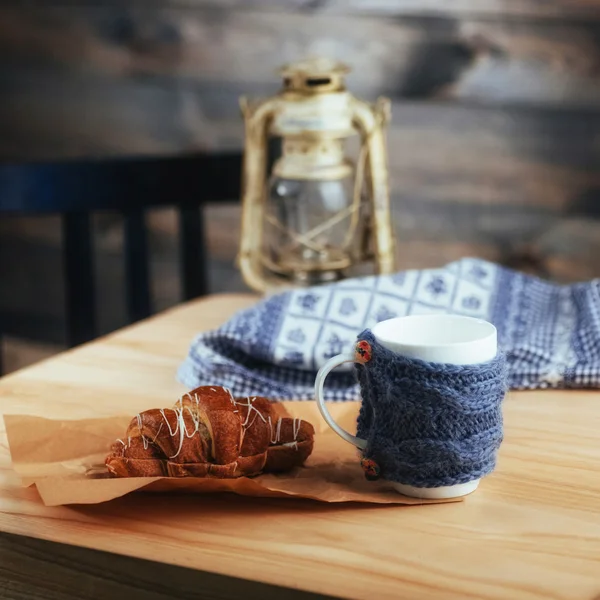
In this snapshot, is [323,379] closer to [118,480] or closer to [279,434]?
[279,434]

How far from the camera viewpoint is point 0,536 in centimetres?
67

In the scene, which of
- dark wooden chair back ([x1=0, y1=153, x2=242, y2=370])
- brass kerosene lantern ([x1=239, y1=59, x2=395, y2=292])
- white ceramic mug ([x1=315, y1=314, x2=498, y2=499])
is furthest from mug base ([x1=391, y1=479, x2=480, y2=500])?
dark wooden chair back ([x1=0, y1=153, x2=242, y2=370])

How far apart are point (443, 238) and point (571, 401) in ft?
2.36

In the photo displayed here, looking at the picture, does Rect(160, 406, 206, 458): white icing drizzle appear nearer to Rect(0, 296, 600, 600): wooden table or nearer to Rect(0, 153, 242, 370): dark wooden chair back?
Rect(0, 296, 600, 600): wooden table

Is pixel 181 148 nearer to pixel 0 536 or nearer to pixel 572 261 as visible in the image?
pixel 572 261

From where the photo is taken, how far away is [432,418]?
26.2 inches

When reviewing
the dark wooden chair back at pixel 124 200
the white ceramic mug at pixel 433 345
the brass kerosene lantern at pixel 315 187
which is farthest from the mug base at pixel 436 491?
the dark wooden chair back at pixel 124 200

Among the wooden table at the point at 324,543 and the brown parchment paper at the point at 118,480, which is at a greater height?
the brown parchment paper at the point at 118,480

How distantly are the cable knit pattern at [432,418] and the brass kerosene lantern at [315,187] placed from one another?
1.87 ft

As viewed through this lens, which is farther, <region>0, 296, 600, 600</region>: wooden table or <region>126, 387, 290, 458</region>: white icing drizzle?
<region>126, 387, 290, 458</region>: white icing drizzle

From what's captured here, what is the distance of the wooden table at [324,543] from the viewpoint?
0.59 meters

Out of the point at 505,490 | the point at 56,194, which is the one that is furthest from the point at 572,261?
the point at 505,490

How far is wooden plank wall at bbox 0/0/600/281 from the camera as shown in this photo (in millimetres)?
1487

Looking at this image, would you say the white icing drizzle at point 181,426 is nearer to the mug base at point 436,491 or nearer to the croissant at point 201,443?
the croissant at point 201,443
